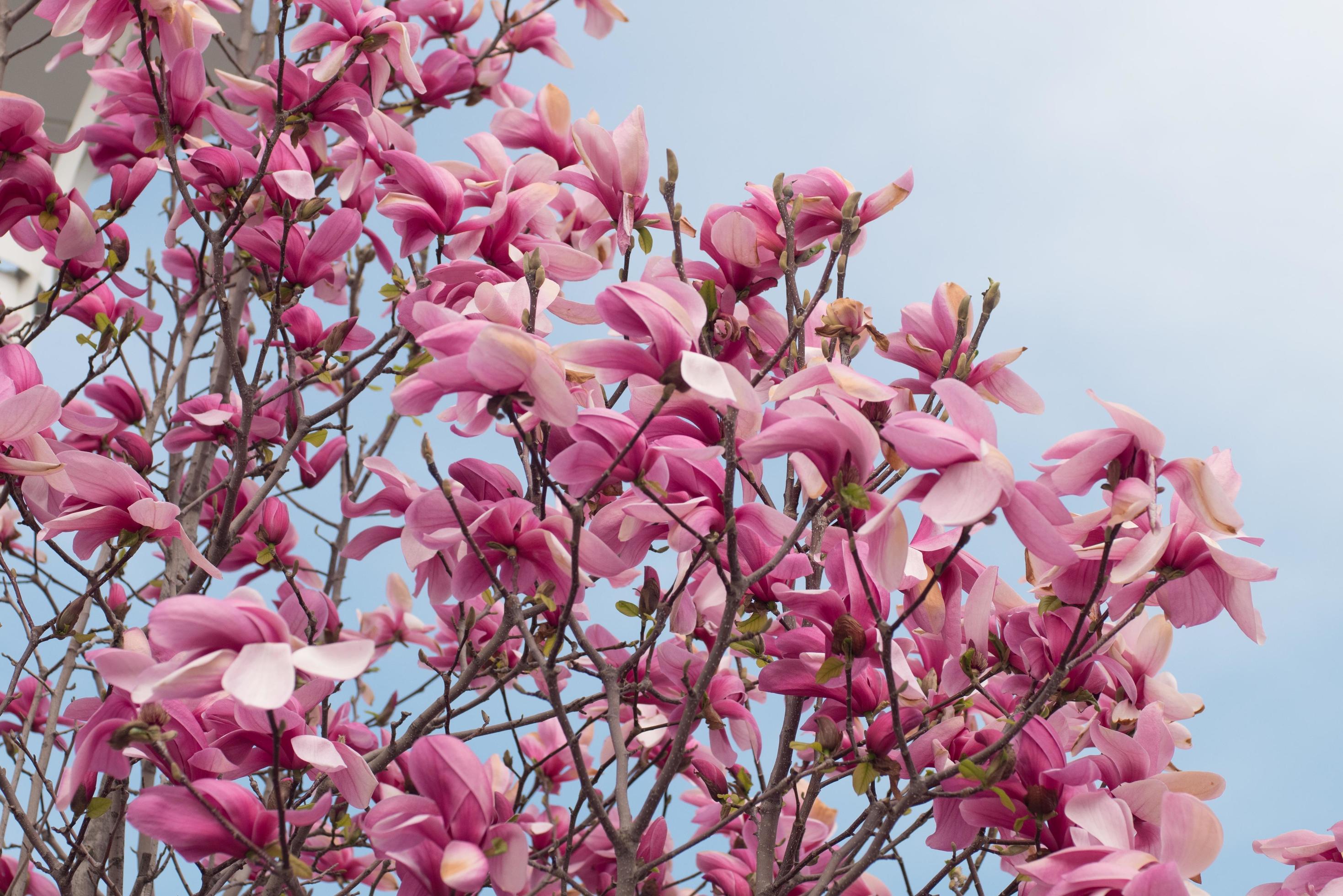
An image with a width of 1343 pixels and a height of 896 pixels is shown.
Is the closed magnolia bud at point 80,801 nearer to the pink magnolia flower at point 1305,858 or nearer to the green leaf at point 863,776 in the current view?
the green leaf at point 863,776

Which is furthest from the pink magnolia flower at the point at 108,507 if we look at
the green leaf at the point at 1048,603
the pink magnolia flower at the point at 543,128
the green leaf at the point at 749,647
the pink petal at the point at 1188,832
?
the pink petal at the point at 1188,832

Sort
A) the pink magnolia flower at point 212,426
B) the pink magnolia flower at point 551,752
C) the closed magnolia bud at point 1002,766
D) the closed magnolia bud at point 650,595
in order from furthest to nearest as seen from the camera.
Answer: the pink magnolia flower at point 551,752
the pink magnolia flower at point 212,426
the closed magnolia bud at point 650,595
the closed magnolia bud at point 1002,766

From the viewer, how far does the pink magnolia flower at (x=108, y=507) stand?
1.30 m

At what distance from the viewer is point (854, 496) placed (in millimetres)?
1005

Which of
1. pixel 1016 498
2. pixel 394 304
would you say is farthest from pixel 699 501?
pixel 394 304

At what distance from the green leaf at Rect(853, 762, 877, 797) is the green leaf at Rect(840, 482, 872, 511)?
0.40 m

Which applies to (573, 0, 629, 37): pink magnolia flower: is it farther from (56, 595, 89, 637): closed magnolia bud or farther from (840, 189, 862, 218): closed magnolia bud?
(56, 595, 89, 637): closed magnolia bud

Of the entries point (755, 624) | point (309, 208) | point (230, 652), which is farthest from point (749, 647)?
point (309, 208)

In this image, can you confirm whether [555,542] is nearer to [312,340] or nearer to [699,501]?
[699,501]

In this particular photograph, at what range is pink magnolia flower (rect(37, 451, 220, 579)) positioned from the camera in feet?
4.26

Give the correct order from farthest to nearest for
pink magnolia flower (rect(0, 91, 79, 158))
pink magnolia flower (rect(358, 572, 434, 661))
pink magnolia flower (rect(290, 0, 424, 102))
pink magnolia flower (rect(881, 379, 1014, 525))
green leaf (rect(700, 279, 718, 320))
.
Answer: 1. pink magnolia flower (rect(358, 572, 434, 661))
2. pink magnolia flower (rect(290, 0, 424, 102))
3. pink magnolia flower (rect(0, 91, 79, 158))
4. green leaf (rect(700, 279, 718, 320))
5. pink magnolia flower (rect(881, 379, 1014, 525))

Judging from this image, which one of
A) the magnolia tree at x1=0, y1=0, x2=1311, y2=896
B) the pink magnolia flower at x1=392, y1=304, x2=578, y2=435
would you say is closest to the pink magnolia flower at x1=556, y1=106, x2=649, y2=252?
the magnolia tree at x1=0, y1=0, x2=1311, y2=896

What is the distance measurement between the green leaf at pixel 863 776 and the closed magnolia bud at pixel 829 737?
43 mm

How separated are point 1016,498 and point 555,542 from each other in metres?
0.50
